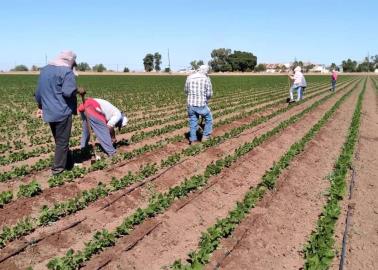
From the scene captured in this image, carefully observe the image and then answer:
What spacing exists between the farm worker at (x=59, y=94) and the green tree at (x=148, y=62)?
131 m

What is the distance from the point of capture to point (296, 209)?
20.8 feet

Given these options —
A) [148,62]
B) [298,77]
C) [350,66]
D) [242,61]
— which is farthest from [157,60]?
[298,77]

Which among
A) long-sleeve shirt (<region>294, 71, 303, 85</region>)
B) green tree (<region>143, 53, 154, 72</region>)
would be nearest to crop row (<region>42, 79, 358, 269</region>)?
long-sleeve shirt (<region>294, 71, 303, 85</region>)

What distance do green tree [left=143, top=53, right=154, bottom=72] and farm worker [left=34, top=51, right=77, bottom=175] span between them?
131423mm

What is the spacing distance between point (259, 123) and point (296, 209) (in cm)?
758

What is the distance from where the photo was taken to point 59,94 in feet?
22.5

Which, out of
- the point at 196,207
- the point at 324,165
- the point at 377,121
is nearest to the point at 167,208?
the point at 196,207

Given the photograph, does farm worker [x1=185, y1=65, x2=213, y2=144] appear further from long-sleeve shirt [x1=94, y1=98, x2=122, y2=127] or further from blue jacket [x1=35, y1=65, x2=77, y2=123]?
blue jacket [x1=35, y1=65, x2=77, y2=123]

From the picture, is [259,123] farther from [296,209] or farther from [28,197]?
[28,197]

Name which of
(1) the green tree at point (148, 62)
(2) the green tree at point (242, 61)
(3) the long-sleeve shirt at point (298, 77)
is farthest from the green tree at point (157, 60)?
(3) the long-sleeve shirt at point (298, 77)

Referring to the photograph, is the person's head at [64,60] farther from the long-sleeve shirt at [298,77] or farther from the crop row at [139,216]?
the long-sleeve shirt at [298,77]

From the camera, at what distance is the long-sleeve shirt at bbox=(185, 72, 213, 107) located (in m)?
9.62

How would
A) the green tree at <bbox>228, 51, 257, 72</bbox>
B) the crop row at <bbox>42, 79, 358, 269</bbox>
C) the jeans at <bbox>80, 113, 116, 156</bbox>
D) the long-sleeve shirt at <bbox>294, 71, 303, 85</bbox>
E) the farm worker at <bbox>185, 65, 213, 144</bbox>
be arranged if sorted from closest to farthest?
1. the crop row at <bbox>42, 79, 358, 269</bbox>
2. the jeans at <bbox>80, 113, 116, 156</bbox>
3. the farm worker at <bbox>185, 65, 213, 144</bbox>
4. the long-sleeve shirt at <bbox>294, 71, 303, 85</bbox>
5. the green tree at <bbox>228, 51, 257, 72</bbox>

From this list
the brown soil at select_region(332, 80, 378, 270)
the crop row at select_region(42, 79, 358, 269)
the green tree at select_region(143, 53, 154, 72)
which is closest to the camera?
the crop row at select_region(42, 79, 358, 269)
